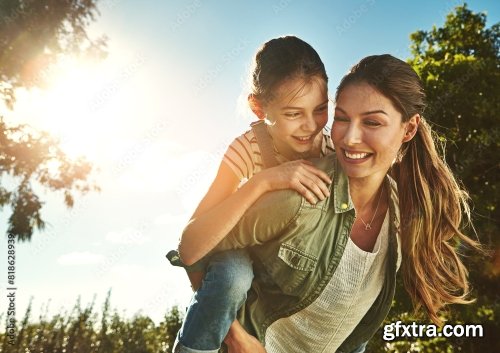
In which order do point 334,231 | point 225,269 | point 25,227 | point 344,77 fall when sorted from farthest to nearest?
point 25,227 < point 344,77 < point 334,231 < point 225,269

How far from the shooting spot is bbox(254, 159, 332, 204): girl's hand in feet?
7.13

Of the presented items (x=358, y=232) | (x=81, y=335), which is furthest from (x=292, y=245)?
(x=81, y=335)

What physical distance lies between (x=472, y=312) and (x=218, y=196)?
7.62m

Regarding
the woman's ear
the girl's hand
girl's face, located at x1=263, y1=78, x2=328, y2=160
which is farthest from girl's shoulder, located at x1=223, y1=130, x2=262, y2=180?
the woman's ear

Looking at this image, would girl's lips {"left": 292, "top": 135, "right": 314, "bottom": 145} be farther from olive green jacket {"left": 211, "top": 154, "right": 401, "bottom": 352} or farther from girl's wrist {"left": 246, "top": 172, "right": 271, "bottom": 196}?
girl's wrist {"left": 246, "top": 172, "right": 271, "bottom": 196}

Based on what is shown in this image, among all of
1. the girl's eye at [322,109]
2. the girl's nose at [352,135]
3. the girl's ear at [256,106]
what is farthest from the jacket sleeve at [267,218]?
the girl's ear at [256,106]

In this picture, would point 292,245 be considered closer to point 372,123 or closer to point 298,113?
point 372,123

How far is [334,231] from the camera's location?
2.38 metres

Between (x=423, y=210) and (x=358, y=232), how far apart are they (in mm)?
371

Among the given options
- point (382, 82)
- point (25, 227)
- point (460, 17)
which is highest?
point (460, 17)

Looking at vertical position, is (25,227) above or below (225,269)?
above

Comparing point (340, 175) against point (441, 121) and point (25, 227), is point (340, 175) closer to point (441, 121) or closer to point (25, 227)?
point (25, 227)

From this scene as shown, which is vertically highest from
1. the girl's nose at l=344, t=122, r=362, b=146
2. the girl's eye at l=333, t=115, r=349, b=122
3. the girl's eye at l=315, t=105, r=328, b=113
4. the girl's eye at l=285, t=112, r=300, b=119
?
the girl's eye at l=315, t=105, r=328, b=113

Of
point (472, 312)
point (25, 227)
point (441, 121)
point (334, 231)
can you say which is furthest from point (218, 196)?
point (441, 121)
